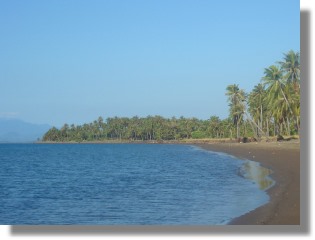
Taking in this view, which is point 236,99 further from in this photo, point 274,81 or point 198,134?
point 198,134

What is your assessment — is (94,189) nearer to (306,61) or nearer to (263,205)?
(263,205)

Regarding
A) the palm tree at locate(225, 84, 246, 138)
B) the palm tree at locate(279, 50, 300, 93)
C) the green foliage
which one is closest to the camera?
the palm tree at locate(279, 50, 300, 93)

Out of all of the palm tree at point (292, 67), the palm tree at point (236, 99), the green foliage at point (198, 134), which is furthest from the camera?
the green foliage at point (198, 134)

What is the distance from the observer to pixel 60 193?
45.7ft

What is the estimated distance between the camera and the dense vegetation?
34625 millimetres

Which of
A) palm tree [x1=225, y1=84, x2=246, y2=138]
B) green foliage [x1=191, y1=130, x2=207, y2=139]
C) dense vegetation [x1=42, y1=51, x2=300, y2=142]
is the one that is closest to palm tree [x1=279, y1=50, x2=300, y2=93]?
dense vegetation [x1=42, y1=51, x2=300, y2=142]

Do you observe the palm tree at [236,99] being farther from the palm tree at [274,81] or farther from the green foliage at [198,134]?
the green foliage at [198,134]

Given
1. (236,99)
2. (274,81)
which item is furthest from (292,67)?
(236,99)

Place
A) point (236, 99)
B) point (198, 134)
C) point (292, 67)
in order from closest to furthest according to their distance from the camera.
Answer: point (292, 67)
point (236, 99)
point (198, 134)

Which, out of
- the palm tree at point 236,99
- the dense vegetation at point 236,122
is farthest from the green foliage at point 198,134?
the palm tree at point 236,99

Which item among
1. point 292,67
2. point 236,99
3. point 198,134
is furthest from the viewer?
point 198,134

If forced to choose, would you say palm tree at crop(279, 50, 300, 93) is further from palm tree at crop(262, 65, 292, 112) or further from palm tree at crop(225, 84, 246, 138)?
palm tree at crop(225, 84, 246, 138)

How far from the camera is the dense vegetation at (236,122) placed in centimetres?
3462

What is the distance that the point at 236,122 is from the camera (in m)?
57.4
